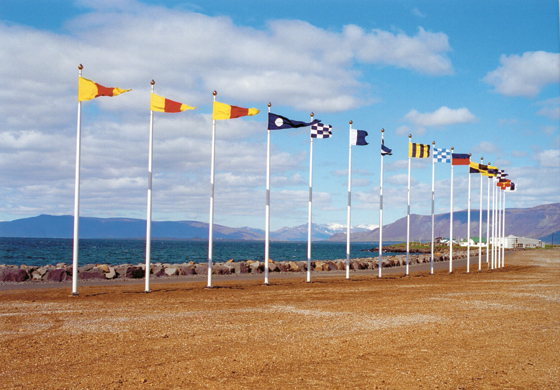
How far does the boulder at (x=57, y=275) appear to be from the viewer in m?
26.3

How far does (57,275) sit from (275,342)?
1875cm

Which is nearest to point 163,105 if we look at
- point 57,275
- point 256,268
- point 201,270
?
point 57,275

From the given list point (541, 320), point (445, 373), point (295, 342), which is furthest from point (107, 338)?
point (541, 320)

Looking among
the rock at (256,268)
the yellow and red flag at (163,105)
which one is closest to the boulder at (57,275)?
the yellow and red flag at (163,105)

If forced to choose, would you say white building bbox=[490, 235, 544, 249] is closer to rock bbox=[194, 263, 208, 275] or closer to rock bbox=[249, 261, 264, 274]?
rock bbox=[249, 261, 264, 274]

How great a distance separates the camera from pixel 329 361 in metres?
9.44

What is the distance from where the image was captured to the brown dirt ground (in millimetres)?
8320

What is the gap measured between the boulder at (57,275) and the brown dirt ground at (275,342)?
24.3 feet

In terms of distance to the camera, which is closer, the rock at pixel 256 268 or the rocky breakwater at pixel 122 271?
the rocky breakwater at pixel 122 271

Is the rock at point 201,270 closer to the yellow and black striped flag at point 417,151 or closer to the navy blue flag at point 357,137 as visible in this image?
the navy blue flag at point 357,137

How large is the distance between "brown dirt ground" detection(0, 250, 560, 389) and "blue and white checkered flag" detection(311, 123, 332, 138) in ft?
27.9

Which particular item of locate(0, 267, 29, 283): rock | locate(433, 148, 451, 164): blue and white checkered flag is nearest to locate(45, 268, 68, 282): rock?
locate(0, 267, 29, 283): rock

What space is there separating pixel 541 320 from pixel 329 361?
305 inches

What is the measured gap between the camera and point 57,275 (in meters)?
26.4
